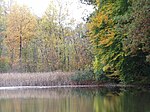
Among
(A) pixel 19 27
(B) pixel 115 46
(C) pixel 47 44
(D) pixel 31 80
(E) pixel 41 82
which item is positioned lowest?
(E) pixel 41 82

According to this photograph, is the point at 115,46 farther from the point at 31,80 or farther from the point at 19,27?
the point at 19,27

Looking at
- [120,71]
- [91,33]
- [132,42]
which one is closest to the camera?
[132,42]

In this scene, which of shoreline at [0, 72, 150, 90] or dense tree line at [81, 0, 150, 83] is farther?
shoreline at [0, 72, 150, 90]

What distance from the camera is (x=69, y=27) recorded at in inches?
1471

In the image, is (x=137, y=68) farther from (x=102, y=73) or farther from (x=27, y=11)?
(x=27, y=11)

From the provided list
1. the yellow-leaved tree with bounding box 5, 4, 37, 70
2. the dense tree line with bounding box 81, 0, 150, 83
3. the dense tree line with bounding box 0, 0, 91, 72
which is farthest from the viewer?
the yellow-leaved tree with bounding box 5, 4, 37, 70

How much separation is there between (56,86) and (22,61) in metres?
12.7

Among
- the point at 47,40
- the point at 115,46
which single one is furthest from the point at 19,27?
the point at 115,46

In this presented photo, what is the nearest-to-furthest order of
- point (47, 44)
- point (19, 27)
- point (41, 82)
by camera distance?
1. point (41, 82)
2. point (19, 27)
3. point (47, 44)

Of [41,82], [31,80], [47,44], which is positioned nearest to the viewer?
[31,80]

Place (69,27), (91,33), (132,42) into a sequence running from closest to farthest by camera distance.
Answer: (132,42), (91,33), (69,27)

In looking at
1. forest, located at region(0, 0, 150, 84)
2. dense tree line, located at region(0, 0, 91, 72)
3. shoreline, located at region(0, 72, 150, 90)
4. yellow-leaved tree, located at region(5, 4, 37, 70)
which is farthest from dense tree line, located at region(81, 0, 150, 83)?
yellow-leaved tree, located at region(5, 4, 37, 70)

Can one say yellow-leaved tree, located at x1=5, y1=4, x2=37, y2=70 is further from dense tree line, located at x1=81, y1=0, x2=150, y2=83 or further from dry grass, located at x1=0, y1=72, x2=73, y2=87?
dense tree line, located at x1=81, y1=0, x2=150, y2=83

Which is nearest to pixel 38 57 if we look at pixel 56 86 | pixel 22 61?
pixel 22 61
